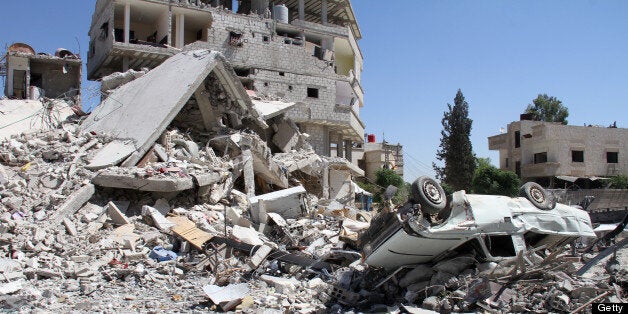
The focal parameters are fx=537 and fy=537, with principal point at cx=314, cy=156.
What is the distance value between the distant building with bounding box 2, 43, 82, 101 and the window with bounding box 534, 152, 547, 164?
3098 cm

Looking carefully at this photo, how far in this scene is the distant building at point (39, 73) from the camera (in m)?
23.3

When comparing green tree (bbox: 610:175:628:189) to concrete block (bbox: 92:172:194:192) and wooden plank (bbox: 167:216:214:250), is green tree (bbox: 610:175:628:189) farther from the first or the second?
wooden plank (bbox: 167:216:214:250)

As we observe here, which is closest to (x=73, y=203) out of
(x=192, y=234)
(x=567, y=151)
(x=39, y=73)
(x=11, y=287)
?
(x=192, y=234)

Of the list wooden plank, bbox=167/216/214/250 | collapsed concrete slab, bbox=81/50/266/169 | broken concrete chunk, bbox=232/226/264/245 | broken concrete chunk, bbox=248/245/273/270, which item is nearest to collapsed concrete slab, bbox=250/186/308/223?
broken concrete chunk, bbox=232/226/264/245

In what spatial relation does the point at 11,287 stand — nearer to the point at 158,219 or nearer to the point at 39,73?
the point at 158,219

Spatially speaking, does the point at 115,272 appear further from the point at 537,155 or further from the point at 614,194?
the point at 537,155

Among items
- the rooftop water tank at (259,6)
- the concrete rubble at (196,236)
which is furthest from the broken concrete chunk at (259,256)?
the rooftop water tank at (259,6)

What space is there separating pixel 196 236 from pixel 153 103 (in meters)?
5.00

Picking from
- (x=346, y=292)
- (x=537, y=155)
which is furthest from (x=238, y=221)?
(x=537, y=155)

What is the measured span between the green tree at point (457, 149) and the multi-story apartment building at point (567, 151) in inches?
218

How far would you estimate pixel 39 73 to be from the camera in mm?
24734

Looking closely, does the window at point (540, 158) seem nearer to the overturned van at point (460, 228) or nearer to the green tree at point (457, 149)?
the green tree at point (457, 149)

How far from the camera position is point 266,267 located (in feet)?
29.7

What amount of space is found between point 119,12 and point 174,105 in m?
20.4
